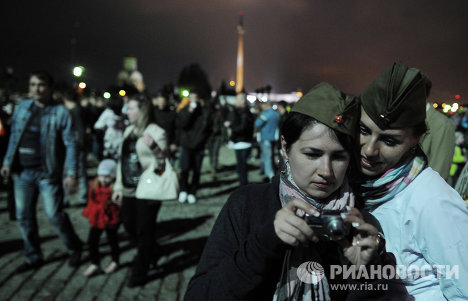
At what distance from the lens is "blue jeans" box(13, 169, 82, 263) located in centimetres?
472

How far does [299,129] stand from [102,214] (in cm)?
370

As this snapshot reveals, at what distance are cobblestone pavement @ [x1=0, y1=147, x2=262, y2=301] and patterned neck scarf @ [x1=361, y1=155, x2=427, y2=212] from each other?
308 cm

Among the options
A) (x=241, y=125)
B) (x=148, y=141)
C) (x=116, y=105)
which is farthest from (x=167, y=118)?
(x=148, y=141)

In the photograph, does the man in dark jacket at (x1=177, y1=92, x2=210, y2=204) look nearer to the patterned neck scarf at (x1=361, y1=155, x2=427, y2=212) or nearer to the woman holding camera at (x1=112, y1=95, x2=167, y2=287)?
the woman holding camera at (x1=112, y1=95, x2=167, y2=287)

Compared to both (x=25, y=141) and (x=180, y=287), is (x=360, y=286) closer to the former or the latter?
(x=180, y=287)

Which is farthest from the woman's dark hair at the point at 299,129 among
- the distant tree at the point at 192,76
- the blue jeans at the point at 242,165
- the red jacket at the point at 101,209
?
the distant tree at the point at 192,76

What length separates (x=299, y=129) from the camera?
5.45ft

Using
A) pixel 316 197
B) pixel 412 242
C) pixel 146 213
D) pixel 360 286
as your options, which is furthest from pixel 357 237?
pixel 146 213

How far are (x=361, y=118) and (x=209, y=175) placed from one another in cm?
987

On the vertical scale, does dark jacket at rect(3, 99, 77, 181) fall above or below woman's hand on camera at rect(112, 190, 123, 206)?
above

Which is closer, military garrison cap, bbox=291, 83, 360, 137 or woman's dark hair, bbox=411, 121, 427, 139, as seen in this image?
military garrison cap, bbox=291, 83, 360, 137

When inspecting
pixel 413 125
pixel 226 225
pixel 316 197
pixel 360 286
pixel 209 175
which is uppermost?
pixel 413 125

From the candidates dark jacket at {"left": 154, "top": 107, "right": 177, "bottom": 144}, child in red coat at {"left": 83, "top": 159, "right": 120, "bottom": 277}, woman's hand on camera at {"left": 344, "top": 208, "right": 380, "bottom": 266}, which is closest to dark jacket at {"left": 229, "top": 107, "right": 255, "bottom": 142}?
dark jacket at {"left": 154, "top": 107, "right": 177, "bottom": 144}

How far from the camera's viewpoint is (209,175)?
11.5 meters
